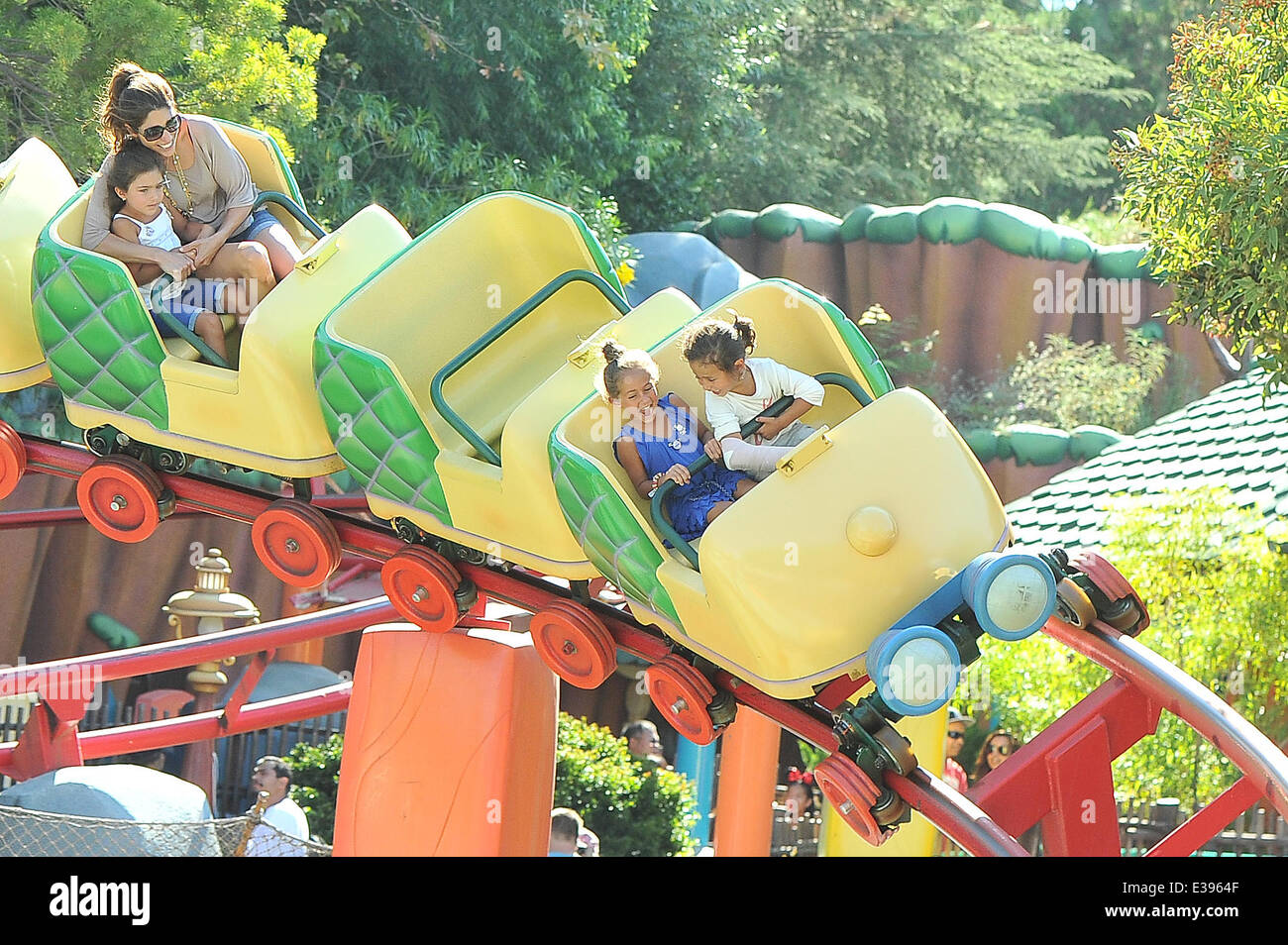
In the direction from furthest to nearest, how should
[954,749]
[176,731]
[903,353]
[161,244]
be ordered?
1. [903,353]
2. [954,749]
3. [176,731]
4. [161,244]

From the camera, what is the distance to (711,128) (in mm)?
11164

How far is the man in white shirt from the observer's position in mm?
3629

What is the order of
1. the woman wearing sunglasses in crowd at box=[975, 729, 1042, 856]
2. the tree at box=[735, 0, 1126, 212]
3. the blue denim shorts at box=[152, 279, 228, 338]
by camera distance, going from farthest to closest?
1. the tree at box=[735, 0, 1126, 212]
2. the woman wearing sunglasses in crowd at box=[975, 729, 1042, 856]
3. the blue denim shorts at box=[152, 279, 228, 338]

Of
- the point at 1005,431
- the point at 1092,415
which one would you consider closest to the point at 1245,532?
the point at 1005,431

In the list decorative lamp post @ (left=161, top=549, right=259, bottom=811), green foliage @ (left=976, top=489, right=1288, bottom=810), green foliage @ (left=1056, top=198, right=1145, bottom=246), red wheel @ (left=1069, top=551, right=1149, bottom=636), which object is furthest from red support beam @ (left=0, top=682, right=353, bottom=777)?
green foliage @ (left=1056, top=198, right=1145, bottom=246)

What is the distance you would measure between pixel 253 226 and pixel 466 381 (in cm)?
69

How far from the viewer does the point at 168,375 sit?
337cm

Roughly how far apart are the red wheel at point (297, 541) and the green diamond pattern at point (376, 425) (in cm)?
29

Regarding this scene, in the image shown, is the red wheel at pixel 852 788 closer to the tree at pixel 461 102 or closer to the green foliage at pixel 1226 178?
the green foliage at pixel 1226 178

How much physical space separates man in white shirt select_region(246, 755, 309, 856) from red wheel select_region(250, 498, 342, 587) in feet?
2.14

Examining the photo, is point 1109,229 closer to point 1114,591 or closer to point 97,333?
point 1114,591

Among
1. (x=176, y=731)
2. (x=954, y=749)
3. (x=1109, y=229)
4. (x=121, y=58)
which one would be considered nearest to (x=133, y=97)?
(x=176, y=731)

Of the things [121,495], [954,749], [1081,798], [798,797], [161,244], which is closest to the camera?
[1081,798]

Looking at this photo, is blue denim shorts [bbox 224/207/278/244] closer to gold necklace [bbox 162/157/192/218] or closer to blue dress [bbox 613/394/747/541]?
gold necklace [bbox 162/157/192/218]
